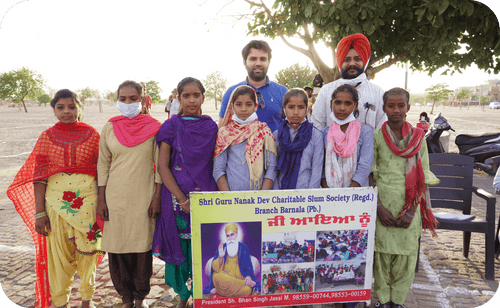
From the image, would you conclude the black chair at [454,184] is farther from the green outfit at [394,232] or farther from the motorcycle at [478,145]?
the motorcycle at [478,145]

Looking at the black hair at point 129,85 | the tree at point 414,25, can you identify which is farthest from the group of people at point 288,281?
the tree at point 414,25

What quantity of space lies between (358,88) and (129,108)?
2275 millimetres

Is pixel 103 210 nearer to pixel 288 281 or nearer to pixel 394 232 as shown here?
pixel 288 281

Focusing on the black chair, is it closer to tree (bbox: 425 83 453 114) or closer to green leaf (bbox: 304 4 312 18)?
green leaf (bbox: 304 4 312 18)

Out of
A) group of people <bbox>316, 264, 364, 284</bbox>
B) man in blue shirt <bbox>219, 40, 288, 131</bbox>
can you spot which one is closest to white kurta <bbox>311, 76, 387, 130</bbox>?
man in blue shirt <bbox>219, 40, 288, 131</bbox>

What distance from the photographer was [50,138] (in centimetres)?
271

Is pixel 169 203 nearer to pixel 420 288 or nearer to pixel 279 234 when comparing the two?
pixel 279 234

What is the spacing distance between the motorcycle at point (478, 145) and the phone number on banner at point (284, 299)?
765cm

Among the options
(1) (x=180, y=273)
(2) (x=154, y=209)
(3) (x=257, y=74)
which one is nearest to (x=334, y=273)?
(1) (x=180, y=273)

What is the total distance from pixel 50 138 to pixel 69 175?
0.38 m

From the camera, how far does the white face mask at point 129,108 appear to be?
267cm

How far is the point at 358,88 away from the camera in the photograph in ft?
9.89

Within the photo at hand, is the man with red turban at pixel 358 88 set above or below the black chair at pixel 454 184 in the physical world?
above

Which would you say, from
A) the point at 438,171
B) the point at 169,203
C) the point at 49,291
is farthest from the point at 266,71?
the point at 49,291
